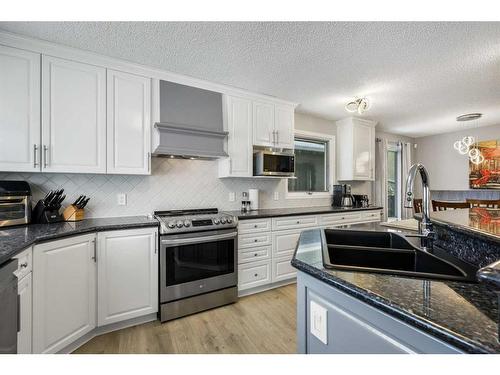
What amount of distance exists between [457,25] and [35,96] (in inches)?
131

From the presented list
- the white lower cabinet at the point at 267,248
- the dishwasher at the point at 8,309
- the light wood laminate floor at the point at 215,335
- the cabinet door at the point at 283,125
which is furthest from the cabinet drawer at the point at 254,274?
the dishwasher at the point at 8,309

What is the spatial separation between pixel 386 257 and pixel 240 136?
2.17m

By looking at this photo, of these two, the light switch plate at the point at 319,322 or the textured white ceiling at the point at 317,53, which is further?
the textured white ceiling at the point at 317,53

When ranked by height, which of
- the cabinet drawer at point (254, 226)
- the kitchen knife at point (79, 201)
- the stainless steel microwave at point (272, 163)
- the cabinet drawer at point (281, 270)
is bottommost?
the cabinet drawer at point (281, 270)

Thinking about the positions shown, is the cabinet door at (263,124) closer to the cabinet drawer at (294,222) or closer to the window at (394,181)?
the cabinet drawer at (294,222)

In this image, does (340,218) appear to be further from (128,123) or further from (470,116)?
(128,123)

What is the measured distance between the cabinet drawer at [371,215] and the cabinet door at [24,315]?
12.5 feet

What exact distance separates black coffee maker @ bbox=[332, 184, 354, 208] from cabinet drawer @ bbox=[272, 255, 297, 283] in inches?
60.9

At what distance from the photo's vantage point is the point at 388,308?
1.92ft

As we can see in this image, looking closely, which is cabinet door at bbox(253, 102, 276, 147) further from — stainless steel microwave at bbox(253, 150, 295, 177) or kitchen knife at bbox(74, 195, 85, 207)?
kitchen knife at bbox(74, 195, 85, 207)

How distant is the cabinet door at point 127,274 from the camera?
6.44ft

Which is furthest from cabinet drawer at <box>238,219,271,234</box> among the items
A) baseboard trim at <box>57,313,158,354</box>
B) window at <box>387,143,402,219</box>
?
window at <box>387,143,402,219</box>
